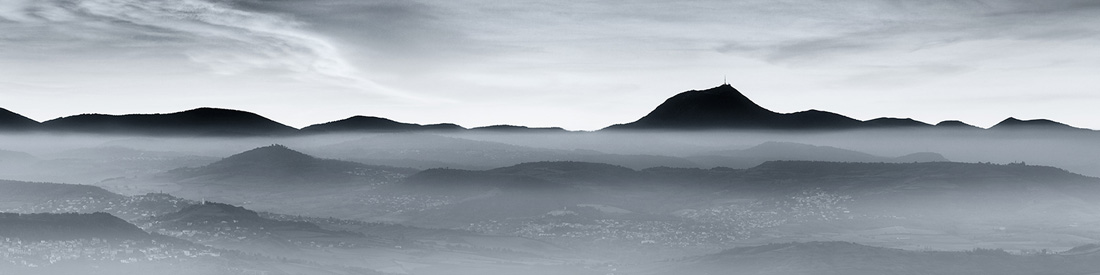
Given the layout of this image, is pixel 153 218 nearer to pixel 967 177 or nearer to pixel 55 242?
pixel 55 242

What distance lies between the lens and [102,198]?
138 meters

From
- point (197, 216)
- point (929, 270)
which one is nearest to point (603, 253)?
point (929, 270)

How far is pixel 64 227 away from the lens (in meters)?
76.7

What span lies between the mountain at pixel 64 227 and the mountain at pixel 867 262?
46.8 m

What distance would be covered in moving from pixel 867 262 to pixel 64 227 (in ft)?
223

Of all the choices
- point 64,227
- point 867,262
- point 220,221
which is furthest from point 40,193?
point 867,262

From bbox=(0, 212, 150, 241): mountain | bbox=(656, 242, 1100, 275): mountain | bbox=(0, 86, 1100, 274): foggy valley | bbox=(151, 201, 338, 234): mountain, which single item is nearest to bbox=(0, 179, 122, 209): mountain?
bbox=(0, 86, 1100, 274): foggy valley

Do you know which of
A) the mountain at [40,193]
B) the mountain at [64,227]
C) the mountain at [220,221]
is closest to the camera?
the mountain at [64,227]

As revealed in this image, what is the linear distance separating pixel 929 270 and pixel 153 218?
90374 mm

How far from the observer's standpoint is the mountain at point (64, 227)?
73.1 meters

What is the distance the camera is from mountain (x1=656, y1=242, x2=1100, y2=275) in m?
81.7

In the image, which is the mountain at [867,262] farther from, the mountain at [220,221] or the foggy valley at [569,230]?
the mountain at [220,221]

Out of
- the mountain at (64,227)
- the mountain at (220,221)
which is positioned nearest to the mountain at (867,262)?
the mountain at (64,227)

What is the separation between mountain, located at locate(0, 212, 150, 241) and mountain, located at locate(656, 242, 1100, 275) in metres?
46.8
